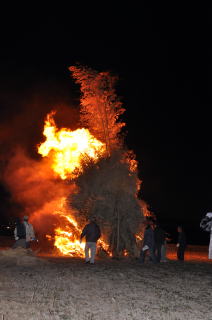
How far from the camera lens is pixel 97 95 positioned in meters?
20.4

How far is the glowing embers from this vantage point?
20125 mm

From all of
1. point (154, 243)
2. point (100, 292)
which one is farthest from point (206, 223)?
point (154, 243)

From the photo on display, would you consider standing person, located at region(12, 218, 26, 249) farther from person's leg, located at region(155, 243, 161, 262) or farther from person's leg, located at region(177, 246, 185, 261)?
person's leg, located at region(177, 246, 185, 261)

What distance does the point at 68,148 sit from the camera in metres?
21.1

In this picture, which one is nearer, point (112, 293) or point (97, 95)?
point (112, 293)

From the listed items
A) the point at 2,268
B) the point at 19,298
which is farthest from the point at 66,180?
the point at 19,298

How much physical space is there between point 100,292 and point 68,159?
10804 millimetres

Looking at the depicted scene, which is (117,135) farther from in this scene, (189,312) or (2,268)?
(189,312)

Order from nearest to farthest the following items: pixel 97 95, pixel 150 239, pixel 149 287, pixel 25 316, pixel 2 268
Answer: pixel 25 316
pixel 149 287
pixel 2 268
pixel 150 239
pixel 97 95

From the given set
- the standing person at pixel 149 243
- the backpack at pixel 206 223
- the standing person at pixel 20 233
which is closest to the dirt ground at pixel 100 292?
the backpack at pixel 206 223

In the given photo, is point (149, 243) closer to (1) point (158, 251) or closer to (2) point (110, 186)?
(1) point (158, 251)

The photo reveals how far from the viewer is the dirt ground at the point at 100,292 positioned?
8.41m

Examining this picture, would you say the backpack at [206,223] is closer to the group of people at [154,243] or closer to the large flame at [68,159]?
the group of people at [154,243]

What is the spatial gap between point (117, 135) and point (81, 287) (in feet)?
34.2
